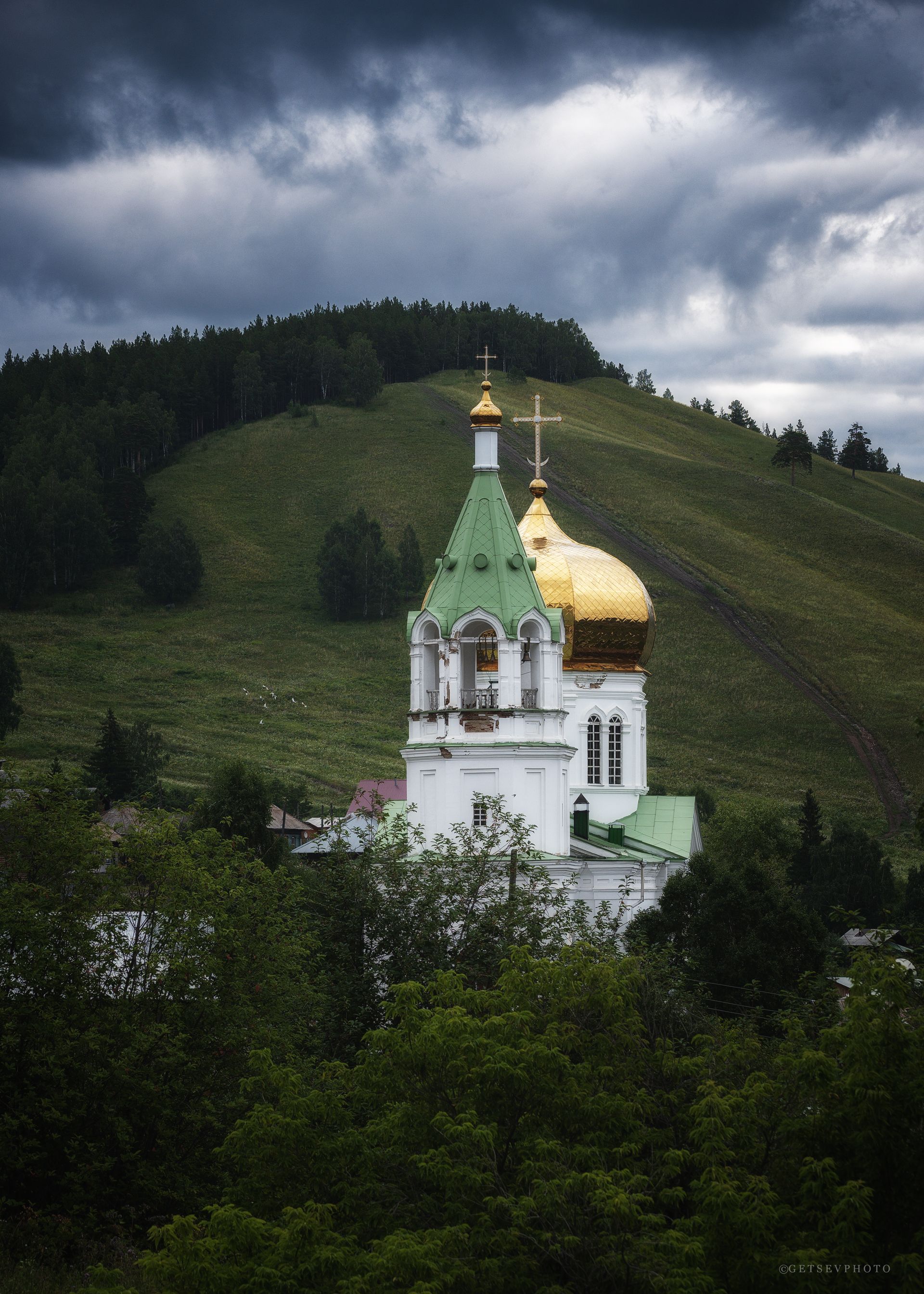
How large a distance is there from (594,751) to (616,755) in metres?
0.60

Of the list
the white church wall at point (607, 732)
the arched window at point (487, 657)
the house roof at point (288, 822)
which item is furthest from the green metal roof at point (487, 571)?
the house roof at point (288, 822)

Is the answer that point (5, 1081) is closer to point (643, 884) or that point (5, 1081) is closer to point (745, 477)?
point (643, 884)

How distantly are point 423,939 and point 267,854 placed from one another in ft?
53.2

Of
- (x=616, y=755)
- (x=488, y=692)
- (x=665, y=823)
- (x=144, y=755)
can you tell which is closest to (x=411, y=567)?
(x=144, y=755)

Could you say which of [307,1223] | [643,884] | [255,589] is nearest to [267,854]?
[643,884]

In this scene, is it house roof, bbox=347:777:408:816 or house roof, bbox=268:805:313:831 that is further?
house roof, bbox=268:805:313:831

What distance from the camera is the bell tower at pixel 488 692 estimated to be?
116ft

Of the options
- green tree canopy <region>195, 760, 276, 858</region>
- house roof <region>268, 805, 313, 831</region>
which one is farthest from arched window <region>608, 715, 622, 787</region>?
house roof <region>268, 805, 313, 831</region>

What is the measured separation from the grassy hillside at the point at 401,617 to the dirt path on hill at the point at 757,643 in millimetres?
999

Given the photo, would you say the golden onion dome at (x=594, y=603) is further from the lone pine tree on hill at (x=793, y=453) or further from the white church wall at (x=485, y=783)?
the lone pine tree on hill at (x=793, y=453)

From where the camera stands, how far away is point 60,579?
367 feet

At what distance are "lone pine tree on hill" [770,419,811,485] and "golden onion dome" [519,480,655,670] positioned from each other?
101 metres

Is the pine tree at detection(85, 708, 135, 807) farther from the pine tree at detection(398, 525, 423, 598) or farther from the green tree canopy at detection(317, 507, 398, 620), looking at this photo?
the pine tree at detection(398, 525, 423, 598)

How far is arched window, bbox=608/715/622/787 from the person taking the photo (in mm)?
44562
